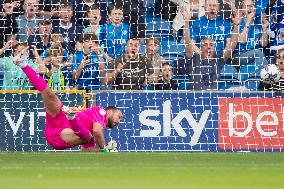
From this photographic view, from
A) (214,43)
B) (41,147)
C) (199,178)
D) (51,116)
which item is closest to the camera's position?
(199,178)

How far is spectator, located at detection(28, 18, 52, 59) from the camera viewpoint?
19.1 metres

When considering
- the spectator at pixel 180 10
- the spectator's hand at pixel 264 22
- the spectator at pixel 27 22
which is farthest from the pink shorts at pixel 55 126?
the spectator's hand at pixel 264 22

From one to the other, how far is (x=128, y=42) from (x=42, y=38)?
179 cm

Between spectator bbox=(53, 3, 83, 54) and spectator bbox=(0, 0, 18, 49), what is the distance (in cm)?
85

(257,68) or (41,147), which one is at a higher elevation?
(257,68)

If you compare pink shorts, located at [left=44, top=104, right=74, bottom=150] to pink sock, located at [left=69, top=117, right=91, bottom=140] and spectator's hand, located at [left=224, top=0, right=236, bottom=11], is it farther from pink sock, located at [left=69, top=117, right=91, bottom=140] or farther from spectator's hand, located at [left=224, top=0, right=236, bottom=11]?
spectator's hand, located at [left=224, top=0, right=236, bottom=11]

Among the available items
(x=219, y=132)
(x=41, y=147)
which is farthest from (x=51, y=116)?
(x=219, y=132)

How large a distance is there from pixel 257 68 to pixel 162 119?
275cm

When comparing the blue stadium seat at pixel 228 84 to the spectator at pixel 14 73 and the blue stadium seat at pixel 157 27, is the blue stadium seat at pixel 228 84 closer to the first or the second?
the blue stadium seat at pixel 157 27

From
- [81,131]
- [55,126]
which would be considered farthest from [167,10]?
[55,126]

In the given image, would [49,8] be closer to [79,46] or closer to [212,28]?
[79,46]

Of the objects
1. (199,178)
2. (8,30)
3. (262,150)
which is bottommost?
(262,150)

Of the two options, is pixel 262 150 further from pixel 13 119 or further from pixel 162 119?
pixel 13 119

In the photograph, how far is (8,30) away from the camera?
63.7ft
